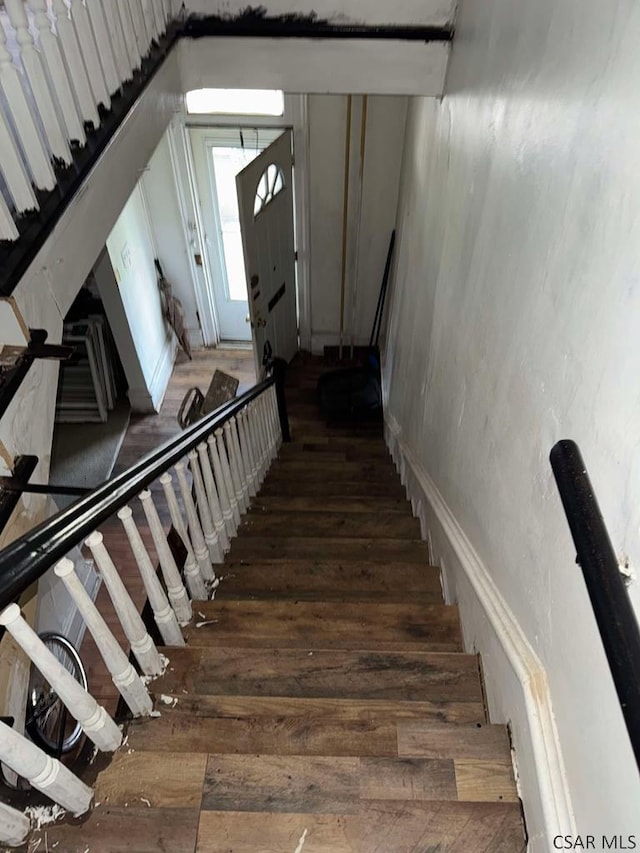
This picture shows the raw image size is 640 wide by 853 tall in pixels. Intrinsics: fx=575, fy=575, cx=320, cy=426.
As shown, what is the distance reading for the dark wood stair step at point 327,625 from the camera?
1.73 m

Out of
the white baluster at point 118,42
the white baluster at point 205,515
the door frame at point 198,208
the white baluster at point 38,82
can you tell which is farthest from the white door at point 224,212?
the white baluster at point 205,515

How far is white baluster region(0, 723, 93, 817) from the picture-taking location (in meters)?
0.92

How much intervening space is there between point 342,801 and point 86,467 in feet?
12.8

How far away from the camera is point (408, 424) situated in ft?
11.9

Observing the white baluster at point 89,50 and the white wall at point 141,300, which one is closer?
the white baluster at point 89,50

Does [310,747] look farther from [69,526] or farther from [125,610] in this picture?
[69,526]

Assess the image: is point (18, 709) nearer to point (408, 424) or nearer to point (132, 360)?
point (408, 424)

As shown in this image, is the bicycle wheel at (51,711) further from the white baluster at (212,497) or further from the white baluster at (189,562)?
the white baluster at (212,497)

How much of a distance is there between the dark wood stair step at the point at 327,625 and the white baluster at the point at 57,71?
1.49 metres

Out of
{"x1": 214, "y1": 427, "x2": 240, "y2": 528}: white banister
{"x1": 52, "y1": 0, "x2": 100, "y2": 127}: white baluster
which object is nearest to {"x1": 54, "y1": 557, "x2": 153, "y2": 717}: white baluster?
{"x1": 214, "y1": 427, "x2": 240, "y2": 528}: white banister

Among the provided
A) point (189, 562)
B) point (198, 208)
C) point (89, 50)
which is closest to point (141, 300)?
point (198, 208)

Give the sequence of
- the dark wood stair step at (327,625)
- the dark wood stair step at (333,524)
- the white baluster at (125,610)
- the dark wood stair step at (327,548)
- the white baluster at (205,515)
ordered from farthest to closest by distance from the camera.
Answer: the dark wood stair step at (333,524)
the dark wood stair step at (327,548)
the white baluster at (205,515)
the dark wood stair step at (327,625)
the white baluster at (125,610)

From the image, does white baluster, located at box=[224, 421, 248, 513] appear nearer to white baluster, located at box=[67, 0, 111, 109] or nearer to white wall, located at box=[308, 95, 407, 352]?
white baluster, located at box=[67, 0, 111, 109]

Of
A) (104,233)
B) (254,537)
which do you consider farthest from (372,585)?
(104,233)
